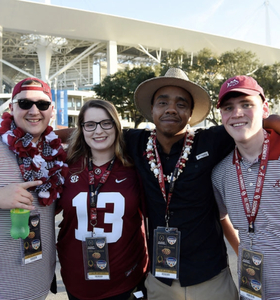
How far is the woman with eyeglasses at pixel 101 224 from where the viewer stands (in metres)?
2.39

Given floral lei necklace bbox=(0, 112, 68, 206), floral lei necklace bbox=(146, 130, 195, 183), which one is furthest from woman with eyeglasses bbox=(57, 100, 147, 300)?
floral lei necklace bbox=(146, 130, 195, 183)

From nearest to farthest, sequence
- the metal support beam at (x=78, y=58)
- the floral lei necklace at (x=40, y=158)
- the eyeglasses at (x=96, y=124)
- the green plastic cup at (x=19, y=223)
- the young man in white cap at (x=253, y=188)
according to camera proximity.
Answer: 1. the young man in white cap at (x=253, y=188)
2. the green plastic cup at (x=19, y=223)
3. the floral lei necklace at (x=40, y=158)
4. the eyeglasses at (x=96, y=124)
5. the metal support beam at (x=78, y=58)

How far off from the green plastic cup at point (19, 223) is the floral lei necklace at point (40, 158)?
0.23m

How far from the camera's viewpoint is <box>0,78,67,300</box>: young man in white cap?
7.02ft

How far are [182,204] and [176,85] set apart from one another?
1.11m

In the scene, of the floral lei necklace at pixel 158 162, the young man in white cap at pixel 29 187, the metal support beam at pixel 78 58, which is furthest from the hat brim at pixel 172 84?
the metal support beam at pixel 78 58

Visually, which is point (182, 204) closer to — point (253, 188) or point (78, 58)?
point (253, 188)

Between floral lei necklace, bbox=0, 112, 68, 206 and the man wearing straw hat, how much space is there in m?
0.75

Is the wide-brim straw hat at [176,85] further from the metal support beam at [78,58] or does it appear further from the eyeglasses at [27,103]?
the metal support beam at [78,58]

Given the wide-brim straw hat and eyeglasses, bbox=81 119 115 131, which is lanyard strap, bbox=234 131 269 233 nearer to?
the wide-brim straw hat

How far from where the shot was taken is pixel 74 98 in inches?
1933

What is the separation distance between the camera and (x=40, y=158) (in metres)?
2.41

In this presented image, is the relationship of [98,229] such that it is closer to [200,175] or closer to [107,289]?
[107,289]

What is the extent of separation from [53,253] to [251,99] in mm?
2082
